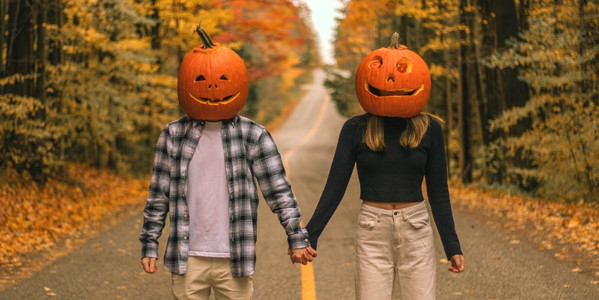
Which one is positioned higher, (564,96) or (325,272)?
(564,96)

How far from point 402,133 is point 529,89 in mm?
13733

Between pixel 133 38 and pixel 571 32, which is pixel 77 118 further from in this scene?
pixel 571 32

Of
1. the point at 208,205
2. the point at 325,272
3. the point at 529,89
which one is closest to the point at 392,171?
the point at 208,205

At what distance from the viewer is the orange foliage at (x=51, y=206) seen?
10.5 metres

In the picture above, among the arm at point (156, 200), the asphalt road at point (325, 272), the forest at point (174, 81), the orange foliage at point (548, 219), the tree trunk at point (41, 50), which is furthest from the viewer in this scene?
the tree trunk at point (41, 50)

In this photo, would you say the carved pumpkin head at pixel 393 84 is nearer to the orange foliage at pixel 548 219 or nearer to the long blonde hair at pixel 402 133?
the long blonde hair at pixel 402 133

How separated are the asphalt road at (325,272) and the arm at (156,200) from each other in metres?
3.14

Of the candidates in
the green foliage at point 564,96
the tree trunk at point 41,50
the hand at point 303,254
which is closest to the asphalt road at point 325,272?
the green foliage at point 564,96

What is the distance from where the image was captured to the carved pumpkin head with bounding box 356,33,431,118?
13.3 ft

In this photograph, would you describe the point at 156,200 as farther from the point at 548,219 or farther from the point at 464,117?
the point at 464,117

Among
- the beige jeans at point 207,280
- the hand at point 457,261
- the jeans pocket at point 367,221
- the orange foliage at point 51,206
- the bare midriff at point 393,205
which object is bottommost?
the orange foliage at point 51,206

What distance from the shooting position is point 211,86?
13.0ft

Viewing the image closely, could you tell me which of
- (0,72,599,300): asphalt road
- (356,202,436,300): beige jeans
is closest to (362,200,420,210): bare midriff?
(356,202,436,300): beige jeans

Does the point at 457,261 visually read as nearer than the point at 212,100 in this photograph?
No
